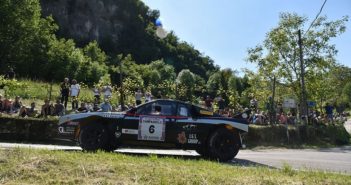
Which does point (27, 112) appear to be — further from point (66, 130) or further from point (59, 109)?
point (66, 130)

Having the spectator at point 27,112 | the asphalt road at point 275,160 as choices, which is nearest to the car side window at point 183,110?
the asphalt road at point 275,160

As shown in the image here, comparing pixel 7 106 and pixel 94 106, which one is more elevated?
pixel 94 106

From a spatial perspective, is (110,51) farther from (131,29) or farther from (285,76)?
(285,76)

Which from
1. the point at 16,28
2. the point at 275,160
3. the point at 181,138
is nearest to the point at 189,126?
the point at 181,138

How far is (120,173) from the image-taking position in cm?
808

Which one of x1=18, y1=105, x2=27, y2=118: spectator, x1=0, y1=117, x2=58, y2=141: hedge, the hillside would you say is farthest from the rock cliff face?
x1=0, y1=117, x2=58, y2=141: hedge

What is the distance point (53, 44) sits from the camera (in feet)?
201

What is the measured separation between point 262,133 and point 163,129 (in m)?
10.2

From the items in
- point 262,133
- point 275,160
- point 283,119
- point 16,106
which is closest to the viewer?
point 275,160

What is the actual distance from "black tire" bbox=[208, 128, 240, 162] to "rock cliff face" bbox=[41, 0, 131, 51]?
89.8 metres

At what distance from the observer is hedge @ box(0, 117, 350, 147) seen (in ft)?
60.6

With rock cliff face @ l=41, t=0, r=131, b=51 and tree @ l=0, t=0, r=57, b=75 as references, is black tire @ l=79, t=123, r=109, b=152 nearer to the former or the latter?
tree @ l=0, t=0, r=57, b=75

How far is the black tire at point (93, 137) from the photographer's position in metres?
12.6

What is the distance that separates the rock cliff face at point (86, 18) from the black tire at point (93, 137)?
88.7 meters
